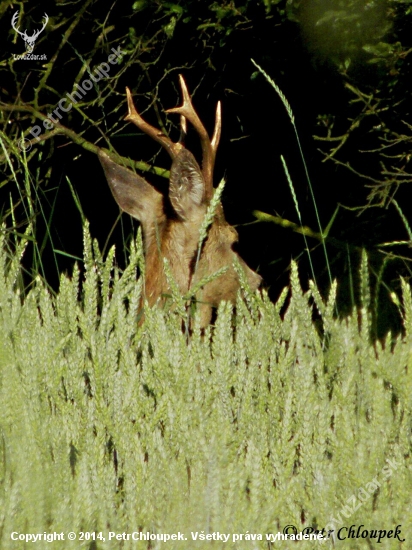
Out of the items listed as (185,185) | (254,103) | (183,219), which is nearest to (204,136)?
(185,185)

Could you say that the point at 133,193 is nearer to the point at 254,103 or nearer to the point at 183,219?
the point at 183,219

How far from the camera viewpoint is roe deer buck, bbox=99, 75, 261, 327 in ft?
15.2

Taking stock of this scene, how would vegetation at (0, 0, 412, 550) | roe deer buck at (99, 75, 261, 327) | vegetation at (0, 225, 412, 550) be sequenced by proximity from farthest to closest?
1. roe deer buck at (99, 75, 261, 327)
2. vegetation at (0, 0, 412, 550)
3. vegetation at (0, 225, 412, 550)

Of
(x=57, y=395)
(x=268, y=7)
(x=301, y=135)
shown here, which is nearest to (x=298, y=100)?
(x=301, y=135)

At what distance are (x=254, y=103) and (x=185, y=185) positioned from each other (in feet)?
2.92

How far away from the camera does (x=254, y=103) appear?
531cm

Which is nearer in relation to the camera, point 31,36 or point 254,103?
point 31,36

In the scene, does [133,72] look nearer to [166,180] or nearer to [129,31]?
[129,31]

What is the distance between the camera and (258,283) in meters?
4.68

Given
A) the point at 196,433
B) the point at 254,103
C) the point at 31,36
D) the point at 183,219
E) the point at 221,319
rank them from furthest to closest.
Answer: the point at 254,103 < the point at 31,36 < the point at 183,219 < the point at 221,319 < the point at 196,433

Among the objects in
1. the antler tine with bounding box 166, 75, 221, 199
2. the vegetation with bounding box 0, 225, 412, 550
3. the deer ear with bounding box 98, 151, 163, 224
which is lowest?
the vegetation with bounding box 0, 225, 412, 550

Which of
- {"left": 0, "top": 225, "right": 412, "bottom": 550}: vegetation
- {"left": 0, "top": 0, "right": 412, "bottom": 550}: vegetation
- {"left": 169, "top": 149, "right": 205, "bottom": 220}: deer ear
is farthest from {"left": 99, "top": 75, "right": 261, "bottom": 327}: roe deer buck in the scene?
{"left": 0, "top": 225, "right": 412, "bottom": 550}: vegetation

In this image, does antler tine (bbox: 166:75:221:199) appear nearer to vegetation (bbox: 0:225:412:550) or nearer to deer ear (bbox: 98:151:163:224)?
deer ear (bbox: 98:151:163:224)

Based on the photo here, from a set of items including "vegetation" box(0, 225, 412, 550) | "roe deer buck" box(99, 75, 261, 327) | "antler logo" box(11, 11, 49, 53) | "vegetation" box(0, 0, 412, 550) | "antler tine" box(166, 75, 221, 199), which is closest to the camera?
"vegetation" box(0, 225, 412, 550)
